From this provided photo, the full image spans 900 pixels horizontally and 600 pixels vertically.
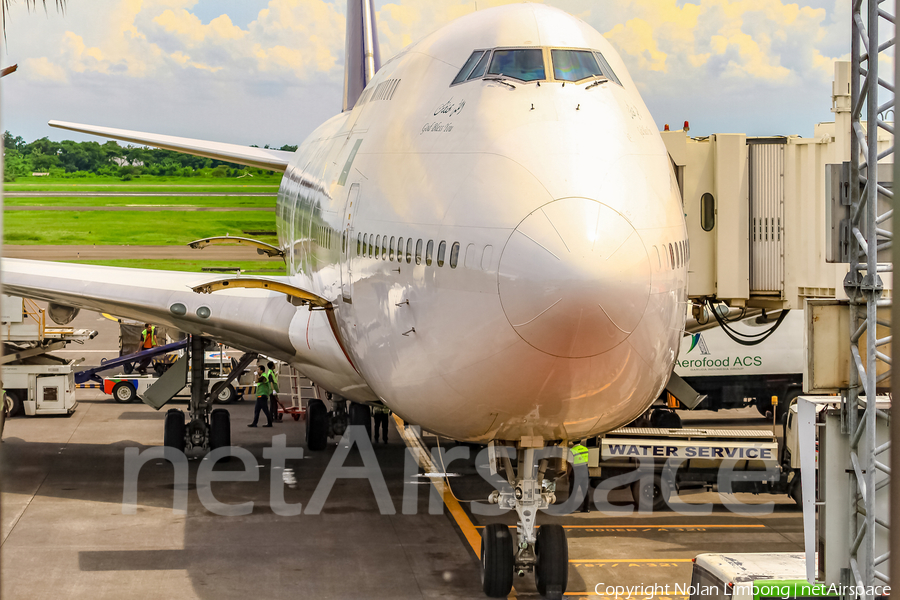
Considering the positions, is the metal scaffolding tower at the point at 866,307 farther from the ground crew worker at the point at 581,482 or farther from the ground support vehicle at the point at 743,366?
the ground support vehicle at the point at 743,366

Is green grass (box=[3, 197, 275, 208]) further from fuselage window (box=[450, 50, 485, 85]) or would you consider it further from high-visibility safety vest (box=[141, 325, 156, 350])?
fuselage window (box=[450, 50, 485, 85])

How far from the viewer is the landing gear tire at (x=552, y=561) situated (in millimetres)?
10453

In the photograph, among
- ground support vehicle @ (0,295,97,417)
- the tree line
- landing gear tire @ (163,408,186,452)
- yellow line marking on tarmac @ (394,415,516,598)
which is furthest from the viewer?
the tree line

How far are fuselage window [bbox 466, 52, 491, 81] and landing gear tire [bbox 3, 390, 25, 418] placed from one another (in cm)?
1642

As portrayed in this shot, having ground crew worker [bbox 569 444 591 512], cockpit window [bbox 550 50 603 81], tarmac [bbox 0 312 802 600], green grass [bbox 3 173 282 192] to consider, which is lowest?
tarmac [bbox 0 312 802 600]

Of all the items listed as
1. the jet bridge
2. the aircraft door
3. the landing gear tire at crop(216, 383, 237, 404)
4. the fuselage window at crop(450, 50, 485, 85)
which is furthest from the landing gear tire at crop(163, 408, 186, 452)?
the fuselage window at crop(450, 50, 485, 85)

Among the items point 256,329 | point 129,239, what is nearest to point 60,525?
point 256,329

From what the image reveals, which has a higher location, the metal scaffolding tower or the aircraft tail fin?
the aircraft tail fin

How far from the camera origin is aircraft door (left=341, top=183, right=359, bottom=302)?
34.3 feet

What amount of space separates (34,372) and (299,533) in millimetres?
11163

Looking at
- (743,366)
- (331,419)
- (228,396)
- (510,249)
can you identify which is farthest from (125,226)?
(510,249)

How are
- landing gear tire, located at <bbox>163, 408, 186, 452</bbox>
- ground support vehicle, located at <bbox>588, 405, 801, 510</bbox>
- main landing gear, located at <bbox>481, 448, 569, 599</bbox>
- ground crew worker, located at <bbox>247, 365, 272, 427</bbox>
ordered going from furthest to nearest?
1. ground crew worker, located at <bbox>247, 365, 272, 427</bbox>
2. landing gear tire, located at <bbox>163, 408, 186, 452</bbox>
3. ground support vehicle, located at <bbox>588, 405, 801, 510</bbox>
4. main landing gear, located at <bbox>481, 448, 569, 599</bbox>

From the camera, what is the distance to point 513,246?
736 cm

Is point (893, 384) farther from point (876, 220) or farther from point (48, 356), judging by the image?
point (48, 356)
